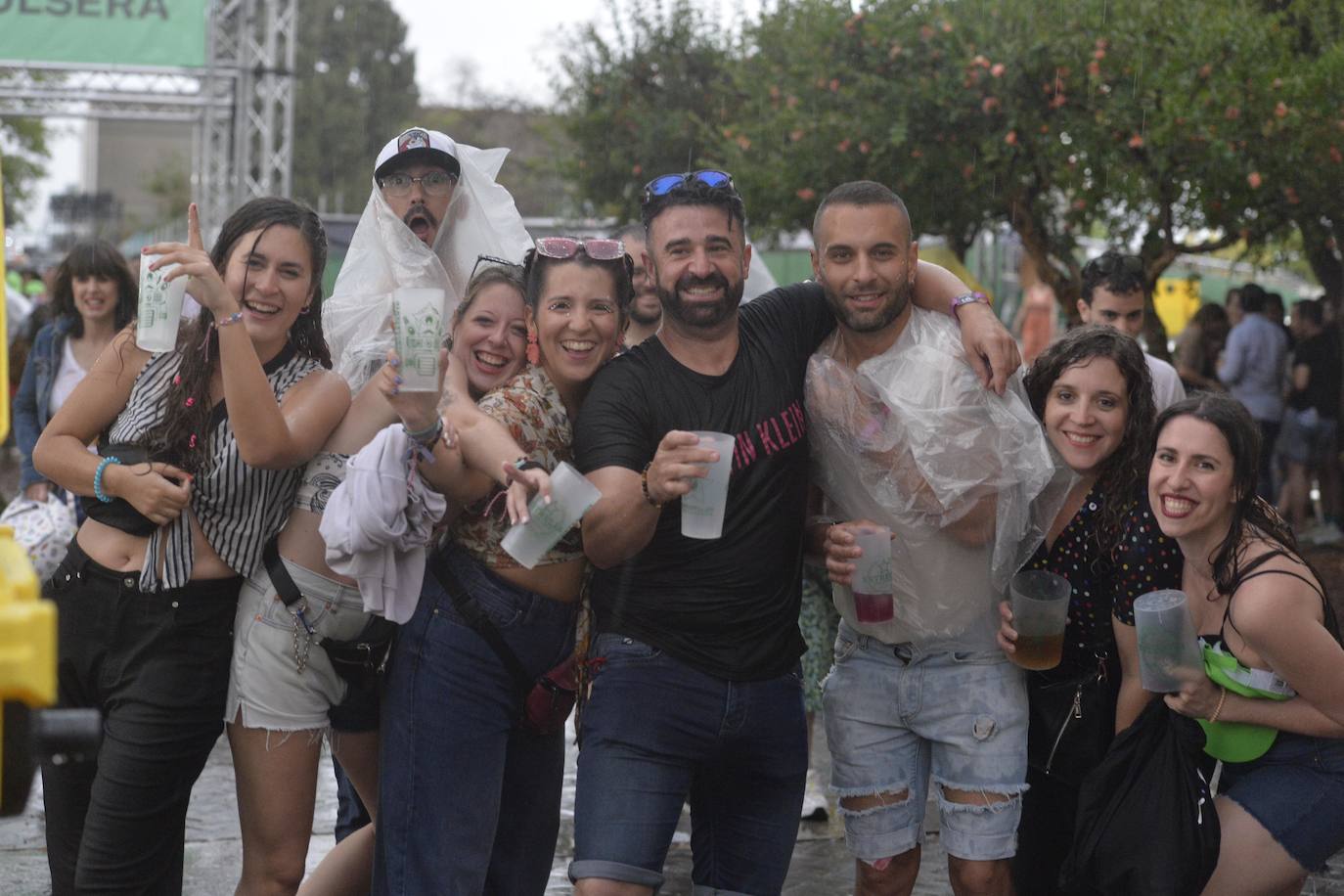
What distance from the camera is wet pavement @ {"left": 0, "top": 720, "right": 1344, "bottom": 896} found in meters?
4.73

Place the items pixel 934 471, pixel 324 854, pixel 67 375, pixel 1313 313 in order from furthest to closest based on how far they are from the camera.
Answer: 1. pixel 1313 313
2. pixel 67 375
3. pixel 324 854
4. pixel 934 471

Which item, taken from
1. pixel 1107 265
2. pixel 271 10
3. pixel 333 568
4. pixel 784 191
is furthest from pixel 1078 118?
pixel 271 10

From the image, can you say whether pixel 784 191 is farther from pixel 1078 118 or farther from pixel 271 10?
pixel 271 10

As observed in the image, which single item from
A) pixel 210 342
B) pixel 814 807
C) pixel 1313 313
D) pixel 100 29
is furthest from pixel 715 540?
pixel 100 29

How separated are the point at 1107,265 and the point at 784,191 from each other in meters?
6.09

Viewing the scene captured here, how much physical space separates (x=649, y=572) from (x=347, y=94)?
48434mm

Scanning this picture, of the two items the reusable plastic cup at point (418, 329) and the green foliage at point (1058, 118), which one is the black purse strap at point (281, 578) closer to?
the reusable plastic cup at point (418, 329)

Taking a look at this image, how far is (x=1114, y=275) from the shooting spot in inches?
196

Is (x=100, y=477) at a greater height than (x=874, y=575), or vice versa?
(x=100, y=477)

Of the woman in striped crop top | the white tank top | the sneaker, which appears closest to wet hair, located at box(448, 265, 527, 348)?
the woman in striped crop top

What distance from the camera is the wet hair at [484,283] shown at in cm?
346

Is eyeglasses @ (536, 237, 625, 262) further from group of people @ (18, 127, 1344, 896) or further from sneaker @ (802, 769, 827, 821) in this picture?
sneaker @ (802, 769, 827, 821)

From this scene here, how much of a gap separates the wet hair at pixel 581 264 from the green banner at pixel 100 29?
1229 centimetres

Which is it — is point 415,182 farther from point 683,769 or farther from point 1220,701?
point 1220,701
